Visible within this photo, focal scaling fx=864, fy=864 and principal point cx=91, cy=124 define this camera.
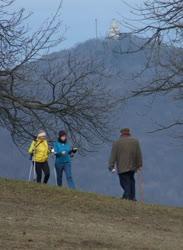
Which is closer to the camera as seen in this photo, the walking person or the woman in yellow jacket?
the walking person

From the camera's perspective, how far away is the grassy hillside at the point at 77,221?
10867 millimetres

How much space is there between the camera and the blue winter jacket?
19969 millimetres

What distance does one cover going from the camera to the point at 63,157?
20.4m

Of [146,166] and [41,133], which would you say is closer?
[41,133]

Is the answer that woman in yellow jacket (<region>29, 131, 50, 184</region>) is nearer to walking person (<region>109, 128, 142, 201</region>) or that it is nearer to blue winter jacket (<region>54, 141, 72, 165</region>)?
blue winter jacket (<region>54, 141, 72, 165</region>)

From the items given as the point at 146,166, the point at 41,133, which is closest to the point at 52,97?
the point at 41,133

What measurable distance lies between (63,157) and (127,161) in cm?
266

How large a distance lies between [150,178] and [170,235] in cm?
3142

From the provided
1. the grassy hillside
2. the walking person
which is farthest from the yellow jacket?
the grassy hillside

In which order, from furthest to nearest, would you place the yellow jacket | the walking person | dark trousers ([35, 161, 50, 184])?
dark trousers ([35, 161, 50, 184]) < the yellow jacket < the walking person

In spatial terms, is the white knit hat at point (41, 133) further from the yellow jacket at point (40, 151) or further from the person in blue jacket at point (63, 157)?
the yellow jacket at point (40, 151)

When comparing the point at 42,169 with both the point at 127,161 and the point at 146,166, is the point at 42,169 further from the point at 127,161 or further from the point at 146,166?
the point at 146,166

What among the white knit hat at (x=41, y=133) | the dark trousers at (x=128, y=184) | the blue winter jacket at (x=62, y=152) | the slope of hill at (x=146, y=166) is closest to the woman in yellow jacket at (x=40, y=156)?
the blue winter jacket at (x=62, y=152)

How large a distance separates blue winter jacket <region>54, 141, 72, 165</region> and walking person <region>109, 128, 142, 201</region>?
72.6 inches
